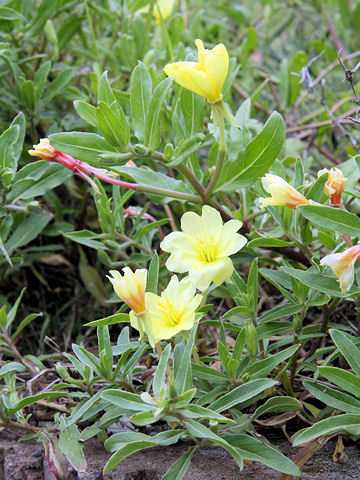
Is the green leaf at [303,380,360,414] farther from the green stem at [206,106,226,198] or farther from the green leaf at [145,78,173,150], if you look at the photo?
the green leaf at [145,78,173,150]

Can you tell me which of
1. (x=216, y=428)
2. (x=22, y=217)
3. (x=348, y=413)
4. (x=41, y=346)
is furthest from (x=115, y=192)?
(x=348, y=413)

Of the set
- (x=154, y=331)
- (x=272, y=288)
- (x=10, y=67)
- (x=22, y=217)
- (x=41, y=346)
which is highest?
(x=10, y=67)

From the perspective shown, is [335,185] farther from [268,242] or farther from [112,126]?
[112,126]

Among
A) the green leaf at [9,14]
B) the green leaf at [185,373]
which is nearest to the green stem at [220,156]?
the green leaf at [185,373]

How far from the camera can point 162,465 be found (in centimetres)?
123

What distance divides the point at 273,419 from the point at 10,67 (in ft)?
4.28

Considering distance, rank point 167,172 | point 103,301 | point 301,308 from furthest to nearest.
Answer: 1. point 167,172
2. point 103,301
3. point 301,308

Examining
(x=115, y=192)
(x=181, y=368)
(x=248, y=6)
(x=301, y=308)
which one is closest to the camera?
(x=181, y=368)

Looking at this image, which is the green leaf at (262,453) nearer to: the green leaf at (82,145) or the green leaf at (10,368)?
the green leaf at (10,368)

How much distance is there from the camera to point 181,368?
107cm

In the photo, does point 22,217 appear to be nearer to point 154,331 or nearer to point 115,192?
point 115,192

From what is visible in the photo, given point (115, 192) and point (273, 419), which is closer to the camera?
point (273, 419)

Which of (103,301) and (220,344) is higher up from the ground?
(220,344)

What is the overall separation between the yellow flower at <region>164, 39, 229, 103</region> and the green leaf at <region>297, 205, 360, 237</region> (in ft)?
0.95
